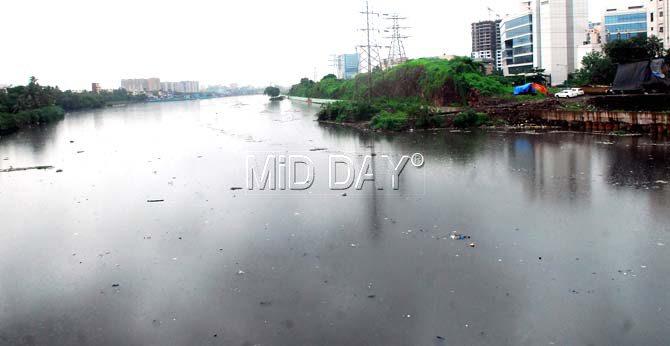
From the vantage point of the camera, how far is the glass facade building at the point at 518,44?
2484 inches

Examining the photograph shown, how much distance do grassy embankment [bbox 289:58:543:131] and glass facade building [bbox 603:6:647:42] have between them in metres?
24.4

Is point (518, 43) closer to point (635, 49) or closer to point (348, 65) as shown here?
point (635, 49)

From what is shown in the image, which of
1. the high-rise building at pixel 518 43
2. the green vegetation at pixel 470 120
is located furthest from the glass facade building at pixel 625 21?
the green vegetation at pixel 470 120

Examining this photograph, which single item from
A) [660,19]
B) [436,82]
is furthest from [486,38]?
[436,82]

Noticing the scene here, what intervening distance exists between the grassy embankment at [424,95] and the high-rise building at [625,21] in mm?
24224

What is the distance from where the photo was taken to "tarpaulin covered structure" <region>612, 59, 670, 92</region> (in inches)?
913

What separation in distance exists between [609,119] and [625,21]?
136ft

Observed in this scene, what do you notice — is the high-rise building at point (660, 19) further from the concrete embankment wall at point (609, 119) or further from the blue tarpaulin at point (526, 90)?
the concrete embankment wall at point (609, 119)

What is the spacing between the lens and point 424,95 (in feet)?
128

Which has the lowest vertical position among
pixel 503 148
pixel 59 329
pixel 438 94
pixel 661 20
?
pixel 59 329

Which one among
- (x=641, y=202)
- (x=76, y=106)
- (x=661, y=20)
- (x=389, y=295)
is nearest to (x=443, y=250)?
(x=389, y=295)

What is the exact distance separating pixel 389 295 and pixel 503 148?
44.6 feet

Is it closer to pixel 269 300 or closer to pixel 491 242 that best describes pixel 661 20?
pixel 491 242

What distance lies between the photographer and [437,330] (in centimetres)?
573
